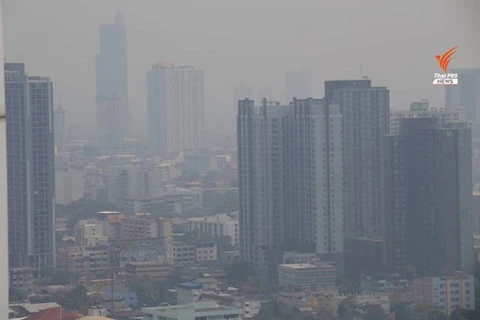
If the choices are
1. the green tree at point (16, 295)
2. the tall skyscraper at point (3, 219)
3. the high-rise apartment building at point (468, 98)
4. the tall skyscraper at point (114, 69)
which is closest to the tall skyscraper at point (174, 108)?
the tall skyscraper at point (114, 69)

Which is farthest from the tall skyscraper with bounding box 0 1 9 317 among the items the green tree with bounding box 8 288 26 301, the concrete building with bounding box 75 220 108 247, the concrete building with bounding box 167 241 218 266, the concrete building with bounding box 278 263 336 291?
the concrete building with bounding box 278 263 336 291

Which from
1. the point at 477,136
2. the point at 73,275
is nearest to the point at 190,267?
the point at 73,275

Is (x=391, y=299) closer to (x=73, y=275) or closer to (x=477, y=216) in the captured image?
(x=477, y=216)

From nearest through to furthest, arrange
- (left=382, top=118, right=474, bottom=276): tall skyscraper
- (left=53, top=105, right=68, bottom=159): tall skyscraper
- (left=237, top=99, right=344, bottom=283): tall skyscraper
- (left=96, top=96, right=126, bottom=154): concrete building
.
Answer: (left=96, top=96, right=126, bottom=154): concrete building → (left=53, top=105, right=68, bottom=159): tall skyscraper → (left=237, top=99, right=344, bottom=283): tall skyscraper → (left=382, top=118, right=474, bottom=276): tall skyscraper

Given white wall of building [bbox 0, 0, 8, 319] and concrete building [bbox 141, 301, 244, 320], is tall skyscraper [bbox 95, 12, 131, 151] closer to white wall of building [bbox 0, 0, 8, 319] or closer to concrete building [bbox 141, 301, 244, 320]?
concrete building [bbox 141, 301, 244, 320]

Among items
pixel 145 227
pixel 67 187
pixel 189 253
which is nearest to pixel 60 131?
pixel 67 187

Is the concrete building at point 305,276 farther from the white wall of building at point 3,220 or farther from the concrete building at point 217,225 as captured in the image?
the white wall of building at point 3,220
